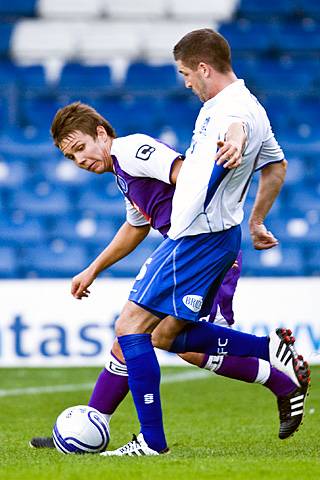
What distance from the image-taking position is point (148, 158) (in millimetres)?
4848

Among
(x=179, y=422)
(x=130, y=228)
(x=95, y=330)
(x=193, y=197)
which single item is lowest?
(x=95, y=330)

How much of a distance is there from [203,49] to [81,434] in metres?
1.76

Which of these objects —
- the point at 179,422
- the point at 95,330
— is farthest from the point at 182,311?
the point at 95,330

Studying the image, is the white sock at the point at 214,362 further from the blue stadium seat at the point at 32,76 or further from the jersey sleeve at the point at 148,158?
the blue stadium seat at the point at 32,76

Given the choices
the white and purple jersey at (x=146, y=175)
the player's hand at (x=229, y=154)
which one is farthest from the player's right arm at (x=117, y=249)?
the player's hand at (x=229, y=154)

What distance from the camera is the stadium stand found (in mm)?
12258

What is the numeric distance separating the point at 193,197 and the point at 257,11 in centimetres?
1131

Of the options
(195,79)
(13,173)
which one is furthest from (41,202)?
(195,79)

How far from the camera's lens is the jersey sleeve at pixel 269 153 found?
5035 millimetres

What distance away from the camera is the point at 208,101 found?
15.8 ft

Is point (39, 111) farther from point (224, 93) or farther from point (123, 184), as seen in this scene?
point (224, 93)

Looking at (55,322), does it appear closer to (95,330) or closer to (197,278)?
(95,330)

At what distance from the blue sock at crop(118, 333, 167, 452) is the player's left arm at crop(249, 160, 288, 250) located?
83 centimetres

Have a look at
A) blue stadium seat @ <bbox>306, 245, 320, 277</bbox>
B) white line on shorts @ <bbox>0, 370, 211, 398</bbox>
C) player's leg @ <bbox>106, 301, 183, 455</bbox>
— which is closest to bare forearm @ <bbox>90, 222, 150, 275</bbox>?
player's leg @ <bbox>106, 301, 183, 455</bbox>
